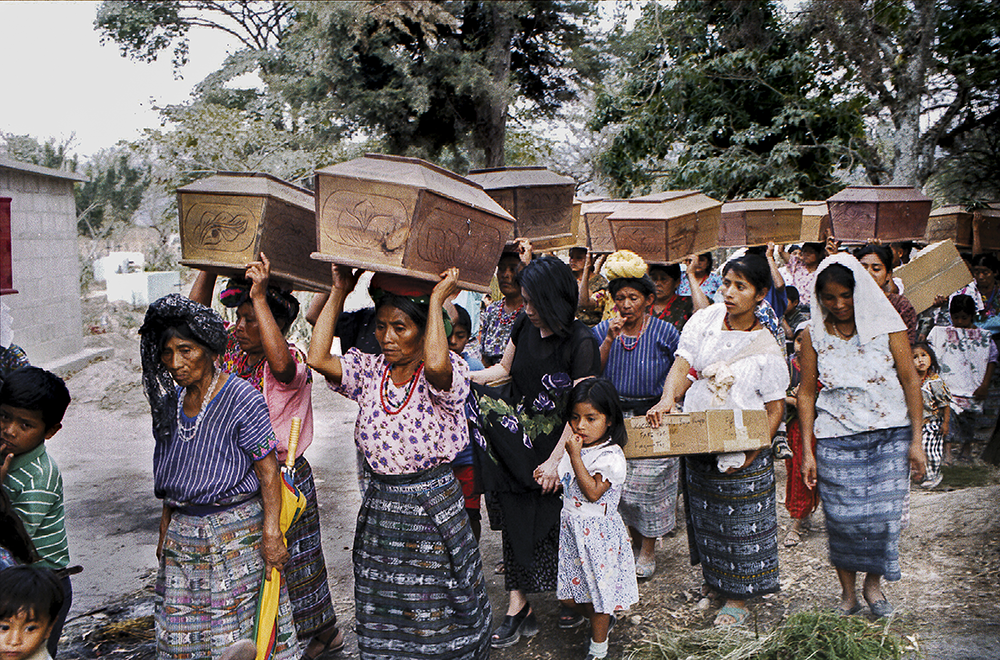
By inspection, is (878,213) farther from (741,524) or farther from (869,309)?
(741,524)

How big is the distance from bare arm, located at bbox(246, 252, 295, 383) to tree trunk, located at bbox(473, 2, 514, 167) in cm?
1227

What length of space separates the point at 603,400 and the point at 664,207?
72.5 inches

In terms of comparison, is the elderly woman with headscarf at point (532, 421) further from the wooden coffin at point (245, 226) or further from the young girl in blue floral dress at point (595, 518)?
the wooden coffin at point (245, 226)

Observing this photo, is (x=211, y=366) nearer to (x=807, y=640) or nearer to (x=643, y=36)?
(x=807, y=640)

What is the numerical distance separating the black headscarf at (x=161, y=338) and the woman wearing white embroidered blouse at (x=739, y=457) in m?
1.85

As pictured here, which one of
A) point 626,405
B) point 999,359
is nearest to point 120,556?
point 626,405

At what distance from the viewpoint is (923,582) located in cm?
411

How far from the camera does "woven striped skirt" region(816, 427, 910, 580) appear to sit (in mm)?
3625

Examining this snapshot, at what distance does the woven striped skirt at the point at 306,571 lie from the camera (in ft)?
11.1

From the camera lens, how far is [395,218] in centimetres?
263

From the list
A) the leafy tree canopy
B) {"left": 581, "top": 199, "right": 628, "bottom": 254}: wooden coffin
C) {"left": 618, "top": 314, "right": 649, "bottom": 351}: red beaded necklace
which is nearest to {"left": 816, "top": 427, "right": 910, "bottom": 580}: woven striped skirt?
{"left": 618, "top": 314, "right": 649, "bottom": 351}: red beaded necklace

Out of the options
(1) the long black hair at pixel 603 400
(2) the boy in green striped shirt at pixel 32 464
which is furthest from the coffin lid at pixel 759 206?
(2) the boy in green striped shirt at pixel 32 464

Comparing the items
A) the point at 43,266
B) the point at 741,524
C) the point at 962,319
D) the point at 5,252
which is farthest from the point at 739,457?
the point at 43,266

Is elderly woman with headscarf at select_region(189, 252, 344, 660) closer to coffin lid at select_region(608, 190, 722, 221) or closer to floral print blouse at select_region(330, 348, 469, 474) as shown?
floral print blouse at select_region(330, 348, 469, 474)
